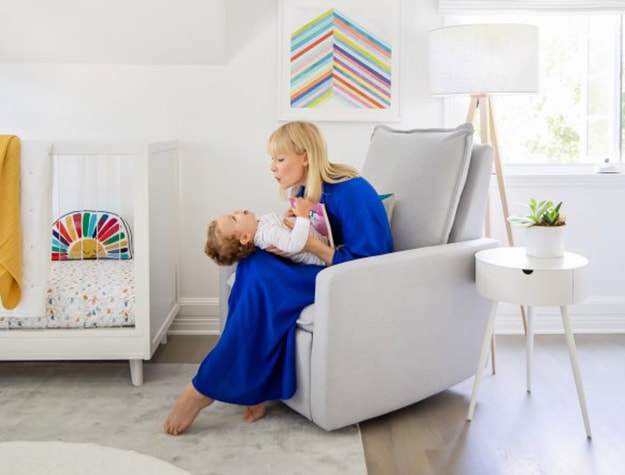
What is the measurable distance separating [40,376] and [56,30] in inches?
54.6

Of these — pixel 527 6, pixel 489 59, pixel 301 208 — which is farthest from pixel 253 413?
pixel 527 6

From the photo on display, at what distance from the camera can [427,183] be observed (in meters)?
2.63

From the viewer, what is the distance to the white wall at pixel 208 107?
11.2ft

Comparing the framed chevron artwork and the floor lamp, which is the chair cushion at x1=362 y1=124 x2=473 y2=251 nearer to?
the floor lamp

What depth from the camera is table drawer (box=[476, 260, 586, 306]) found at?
2266mm

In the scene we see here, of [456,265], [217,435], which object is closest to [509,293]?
[456,265]

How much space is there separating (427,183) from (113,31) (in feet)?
4.89

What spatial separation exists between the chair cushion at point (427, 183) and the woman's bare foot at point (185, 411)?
0.84 meters

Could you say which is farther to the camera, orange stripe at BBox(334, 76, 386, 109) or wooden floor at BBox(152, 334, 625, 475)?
orange stripe at BBox(334, 76, 386, 109)

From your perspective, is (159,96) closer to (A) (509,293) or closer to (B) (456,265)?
(B) (456,265)

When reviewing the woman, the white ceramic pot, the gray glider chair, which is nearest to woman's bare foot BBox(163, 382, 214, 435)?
the woman

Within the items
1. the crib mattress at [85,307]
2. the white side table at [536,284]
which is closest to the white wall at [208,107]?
the crib mattress at [85,307]

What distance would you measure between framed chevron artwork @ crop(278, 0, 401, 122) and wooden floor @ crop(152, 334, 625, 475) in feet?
3.93

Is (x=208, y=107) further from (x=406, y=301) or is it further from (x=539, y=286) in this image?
(x=539, y=286)
